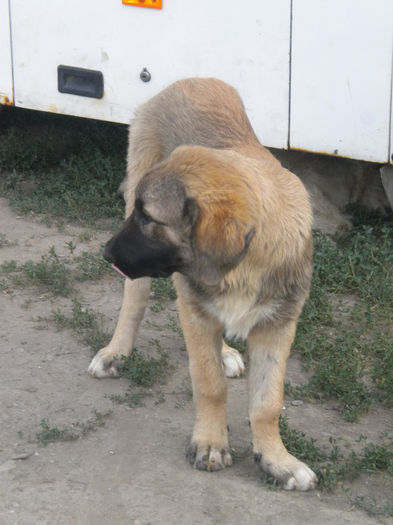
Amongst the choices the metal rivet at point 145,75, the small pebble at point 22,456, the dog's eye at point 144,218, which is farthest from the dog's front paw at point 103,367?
the metal rivet at point 145,75

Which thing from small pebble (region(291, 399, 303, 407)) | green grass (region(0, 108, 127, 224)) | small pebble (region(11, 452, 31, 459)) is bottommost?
small pebble (region(291, 399, 303, 407))

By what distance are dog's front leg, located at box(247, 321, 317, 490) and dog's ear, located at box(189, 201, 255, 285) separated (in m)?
0.64

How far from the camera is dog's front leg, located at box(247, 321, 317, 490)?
396 cm

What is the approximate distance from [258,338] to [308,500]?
2.44 feet

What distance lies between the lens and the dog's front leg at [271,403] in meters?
3.96

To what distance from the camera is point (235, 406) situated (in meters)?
4.67

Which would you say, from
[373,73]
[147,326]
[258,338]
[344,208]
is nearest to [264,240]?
[258,338]

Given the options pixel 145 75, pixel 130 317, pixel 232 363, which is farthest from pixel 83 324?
pixel 145 75

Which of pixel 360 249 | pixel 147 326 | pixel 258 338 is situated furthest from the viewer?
pixel 360 249

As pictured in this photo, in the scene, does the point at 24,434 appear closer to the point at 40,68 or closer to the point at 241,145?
the point at 241,145

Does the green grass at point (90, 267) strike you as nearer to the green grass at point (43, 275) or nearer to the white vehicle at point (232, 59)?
the green grass at point (43, 275)

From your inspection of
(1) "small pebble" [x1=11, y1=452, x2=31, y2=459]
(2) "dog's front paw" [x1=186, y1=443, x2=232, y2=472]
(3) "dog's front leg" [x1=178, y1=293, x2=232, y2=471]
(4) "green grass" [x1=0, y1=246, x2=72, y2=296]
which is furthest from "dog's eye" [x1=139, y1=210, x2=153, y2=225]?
(4) "green grass" [x1=0, y1=246, x2=72, y2=296]

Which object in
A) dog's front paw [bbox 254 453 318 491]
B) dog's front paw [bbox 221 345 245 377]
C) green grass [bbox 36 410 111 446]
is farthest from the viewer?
dog's front paw [bbox 221 345 245 377]

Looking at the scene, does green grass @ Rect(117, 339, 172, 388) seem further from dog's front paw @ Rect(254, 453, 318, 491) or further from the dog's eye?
the dog's eye
